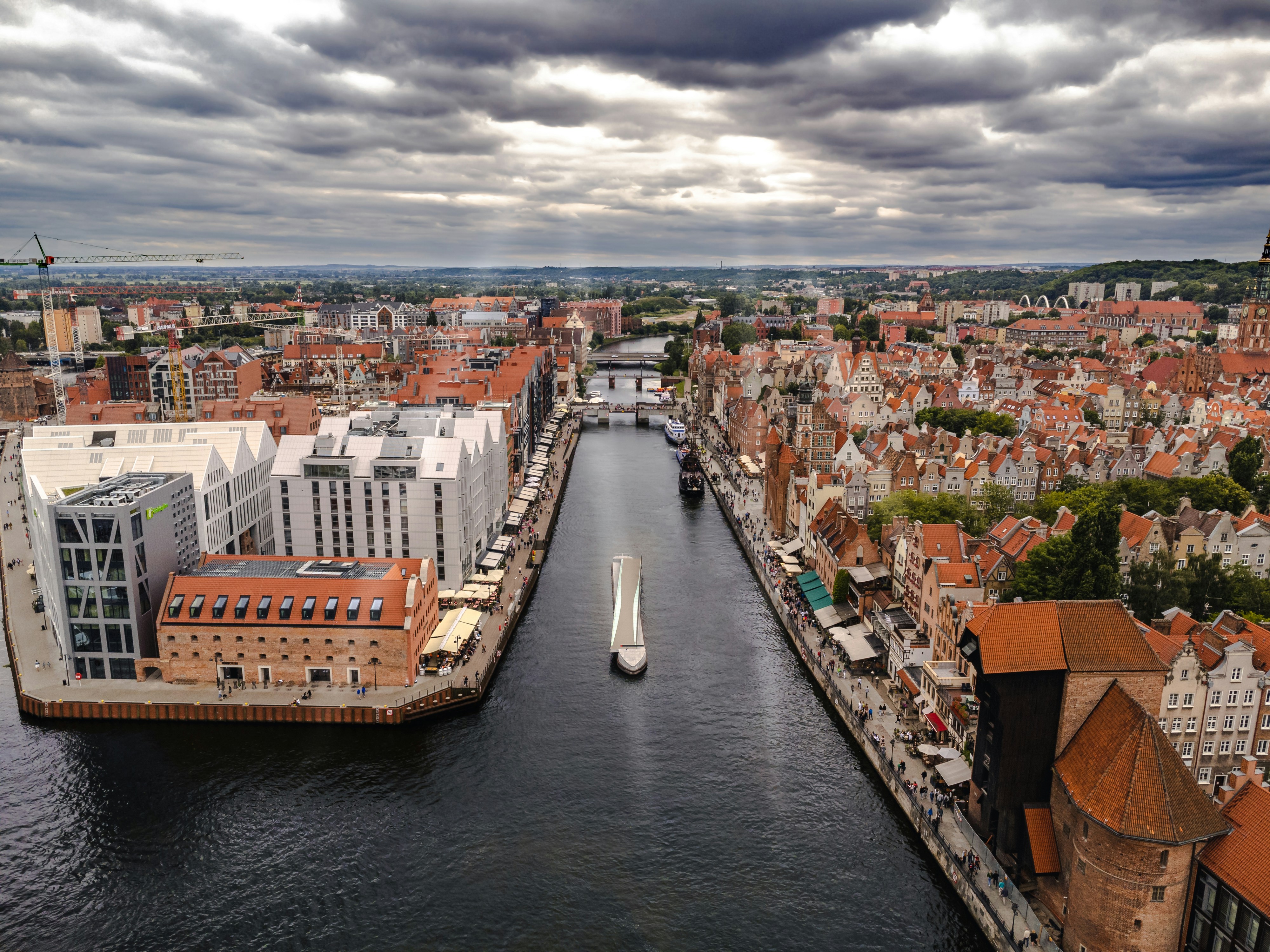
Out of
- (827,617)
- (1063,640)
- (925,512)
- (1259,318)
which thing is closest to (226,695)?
(827,617)

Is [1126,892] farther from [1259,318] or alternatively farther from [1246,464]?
[1259,318]

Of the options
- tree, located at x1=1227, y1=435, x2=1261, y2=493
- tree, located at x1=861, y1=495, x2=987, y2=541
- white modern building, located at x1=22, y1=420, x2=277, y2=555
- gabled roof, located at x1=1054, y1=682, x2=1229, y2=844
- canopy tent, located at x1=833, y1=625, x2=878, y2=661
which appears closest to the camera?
gabled roof, located at x1=1054, y1=682, x2=1229, y2=844

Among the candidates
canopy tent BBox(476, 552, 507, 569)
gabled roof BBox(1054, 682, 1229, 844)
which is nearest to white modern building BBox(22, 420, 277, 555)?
canopy tent BBox(476, 552, 507, 569)

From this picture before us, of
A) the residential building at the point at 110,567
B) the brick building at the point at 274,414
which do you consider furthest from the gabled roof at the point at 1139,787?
the brick building at the point at 274,414

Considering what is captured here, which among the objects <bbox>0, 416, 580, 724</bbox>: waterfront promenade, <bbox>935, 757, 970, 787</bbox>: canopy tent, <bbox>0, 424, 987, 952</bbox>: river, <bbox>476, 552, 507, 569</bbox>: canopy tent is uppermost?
Result: <bbox>476, 552, 507, 569</bbox>: canopy tent

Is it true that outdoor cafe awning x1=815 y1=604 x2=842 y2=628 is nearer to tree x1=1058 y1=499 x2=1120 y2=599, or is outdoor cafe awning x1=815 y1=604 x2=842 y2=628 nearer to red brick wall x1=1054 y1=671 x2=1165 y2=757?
tree x1=1058 y1=499 x2=1120 y2=599

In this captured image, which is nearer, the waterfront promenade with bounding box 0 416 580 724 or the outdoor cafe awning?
the waterfront promenade with bounding box 0 416 580 724

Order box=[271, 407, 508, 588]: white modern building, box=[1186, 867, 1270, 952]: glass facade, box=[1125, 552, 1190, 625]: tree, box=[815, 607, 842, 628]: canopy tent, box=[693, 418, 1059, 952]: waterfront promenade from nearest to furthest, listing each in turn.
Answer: box=[1186, 867, 1270, 952]: glass facade → box=[693, 418, 1059, 952]: waterfront promenade → box=[1125, 552, 1190, 625]: tree → box=[815, 607, 842, 628]: canopy tent → box=[271, 407, 508, 588]: white modern building
